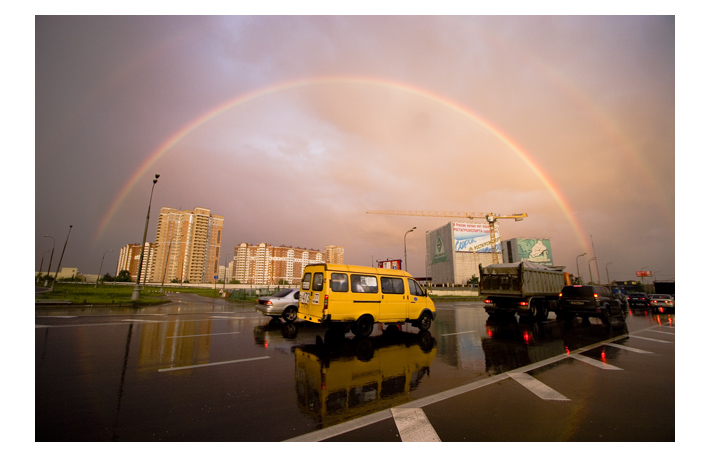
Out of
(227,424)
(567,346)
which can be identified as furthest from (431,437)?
(567,346)

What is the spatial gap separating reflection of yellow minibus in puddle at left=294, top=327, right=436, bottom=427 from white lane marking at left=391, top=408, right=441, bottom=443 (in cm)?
33

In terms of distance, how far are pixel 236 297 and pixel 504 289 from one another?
24.0 m

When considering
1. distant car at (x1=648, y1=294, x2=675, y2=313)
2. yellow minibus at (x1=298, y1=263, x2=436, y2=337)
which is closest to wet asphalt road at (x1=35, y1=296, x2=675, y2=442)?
yellow minibus at (x1=298, y1=263, x2=436, y2=337)

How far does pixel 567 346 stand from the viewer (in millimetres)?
9352

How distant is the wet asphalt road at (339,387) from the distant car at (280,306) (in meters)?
3.02

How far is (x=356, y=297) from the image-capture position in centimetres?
970

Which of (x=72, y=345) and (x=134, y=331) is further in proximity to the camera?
(x=134, y=331)

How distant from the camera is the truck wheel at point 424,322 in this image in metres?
11.5

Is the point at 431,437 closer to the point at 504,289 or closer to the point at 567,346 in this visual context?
the point at 567,346

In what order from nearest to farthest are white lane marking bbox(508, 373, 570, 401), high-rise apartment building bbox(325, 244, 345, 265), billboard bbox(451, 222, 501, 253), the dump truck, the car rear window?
1. white lane marking bbox(508, 373, 570, 401)
2. the dump truck
3. the car rear window
4. billboard bbox(451, 222, 501, 253)
5. high-rise apartment building bbox(325, 244, 345, 265)

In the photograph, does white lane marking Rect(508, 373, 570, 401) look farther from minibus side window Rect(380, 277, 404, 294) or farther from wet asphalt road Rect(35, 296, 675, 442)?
minibus side window Rect(380, 277, 404, 294)

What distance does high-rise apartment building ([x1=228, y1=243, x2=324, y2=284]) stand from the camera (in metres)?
132

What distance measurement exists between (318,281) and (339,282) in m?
0.74

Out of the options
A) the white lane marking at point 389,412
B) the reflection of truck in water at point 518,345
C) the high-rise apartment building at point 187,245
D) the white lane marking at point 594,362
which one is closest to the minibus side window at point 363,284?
the reflection of truck in water at point 518,345
